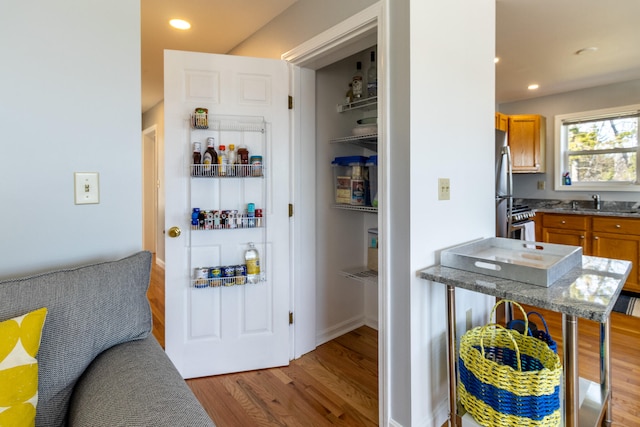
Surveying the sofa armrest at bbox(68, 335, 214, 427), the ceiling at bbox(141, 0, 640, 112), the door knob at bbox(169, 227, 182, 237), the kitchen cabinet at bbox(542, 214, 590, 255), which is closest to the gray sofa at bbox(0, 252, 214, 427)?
the sofa armrest at bbox(68, 335, 214, 427)

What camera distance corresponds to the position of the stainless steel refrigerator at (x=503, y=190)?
2.65m

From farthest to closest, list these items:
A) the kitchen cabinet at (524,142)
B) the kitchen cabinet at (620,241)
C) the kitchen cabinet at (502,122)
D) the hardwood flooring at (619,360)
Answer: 1. the kitchen cabinet at (524,142)
2. the kitchen cabinet at (502,122)
3. the kitchen cabinet at (620,241)
4. the hardwood flooring at (619,360)

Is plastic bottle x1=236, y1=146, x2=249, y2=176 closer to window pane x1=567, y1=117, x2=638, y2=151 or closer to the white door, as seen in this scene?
the white door

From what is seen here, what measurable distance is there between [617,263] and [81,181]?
7.63 ft

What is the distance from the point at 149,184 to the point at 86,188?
4.70m

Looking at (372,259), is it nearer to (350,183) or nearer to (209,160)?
(350,183)

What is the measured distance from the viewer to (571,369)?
1.11m

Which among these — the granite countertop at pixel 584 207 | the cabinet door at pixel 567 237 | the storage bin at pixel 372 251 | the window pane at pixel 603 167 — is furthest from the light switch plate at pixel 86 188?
the window pane at pixel 603 167

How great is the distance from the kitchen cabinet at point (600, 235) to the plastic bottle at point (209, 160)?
3.95 m

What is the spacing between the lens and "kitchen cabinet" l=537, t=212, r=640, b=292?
11.5 ft

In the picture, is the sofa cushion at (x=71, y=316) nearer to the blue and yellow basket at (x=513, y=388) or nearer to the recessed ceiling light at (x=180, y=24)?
the blue and yellow basket at (x=513, y=388)

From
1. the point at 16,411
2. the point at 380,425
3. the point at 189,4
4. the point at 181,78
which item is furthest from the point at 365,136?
the point at 16,411

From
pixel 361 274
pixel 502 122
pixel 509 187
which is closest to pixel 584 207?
pixel 502 122

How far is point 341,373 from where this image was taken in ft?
7.06
